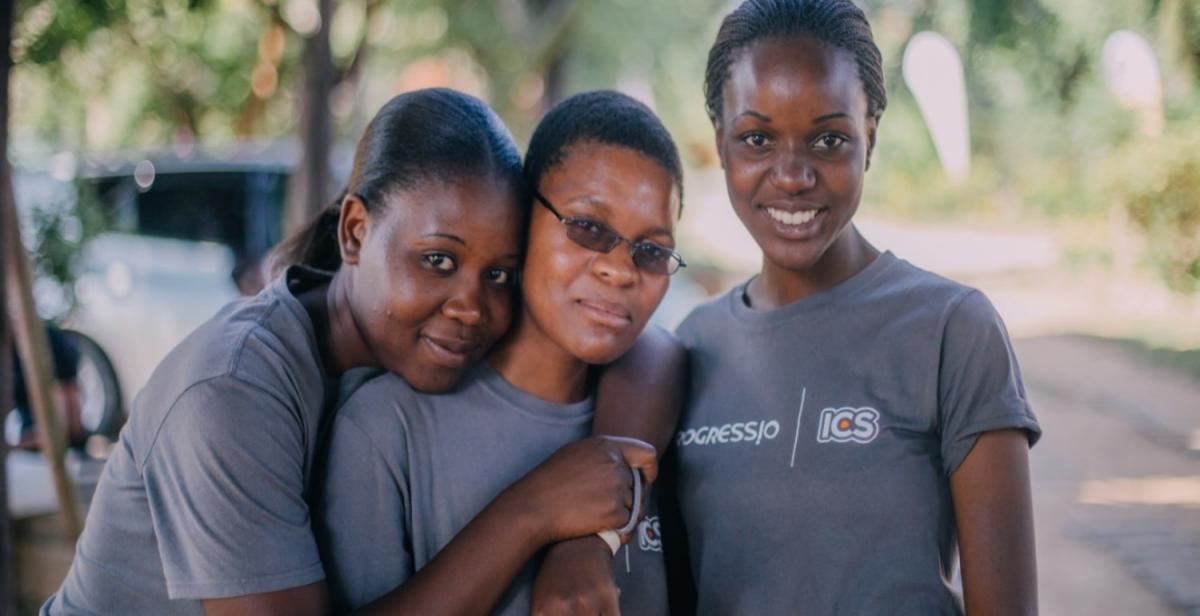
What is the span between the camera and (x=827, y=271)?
2270 millimetres

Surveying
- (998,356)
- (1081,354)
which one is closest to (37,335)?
(998,356)

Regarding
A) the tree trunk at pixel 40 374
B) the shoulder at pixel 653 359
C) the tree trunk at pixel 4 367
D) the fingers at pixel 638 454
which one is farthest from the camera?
the tree trunk at pixel 40 374

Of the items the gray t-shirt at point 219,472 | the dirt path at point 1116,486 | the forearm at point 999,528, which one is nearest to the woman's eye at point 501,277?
the gray t-shirt at point 219,472

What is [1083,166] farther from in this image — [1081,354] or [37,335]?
[37,335]

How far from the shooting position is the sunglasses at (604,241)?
82.4 inches

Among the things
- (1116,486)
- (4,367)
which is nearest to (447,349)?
(4,367)

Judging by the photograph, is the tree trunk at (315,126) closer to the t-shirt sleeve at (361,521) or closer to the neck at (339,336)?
the neck at (339,336)

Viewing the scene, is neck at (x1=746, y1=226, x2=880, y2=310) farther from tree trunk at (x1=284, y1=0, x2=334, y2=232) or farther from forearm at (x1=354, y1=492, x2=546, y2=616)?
tree trunk at (x1=284, y1=0, x2=334, y2=232)

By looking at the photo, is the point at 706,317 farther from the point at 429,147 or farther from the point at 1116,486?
the point at 1116,486

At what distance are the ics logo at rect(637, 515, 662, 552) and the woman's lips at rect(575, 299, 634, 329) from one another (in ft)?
1.21

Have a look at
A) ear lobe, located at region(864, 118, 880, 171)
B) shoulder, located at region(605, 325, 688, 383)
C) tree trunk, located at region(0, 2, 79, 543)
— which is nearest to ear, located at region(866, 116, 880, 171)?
ear lobe, located at region(864, 118, 880, 171)

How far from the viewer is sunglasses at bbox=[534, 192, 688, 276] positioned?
209 cm

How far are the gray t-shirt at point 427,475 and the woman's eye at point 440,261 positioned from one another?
0.21m

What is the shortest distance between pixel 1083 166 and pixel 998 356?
42.1 ft
